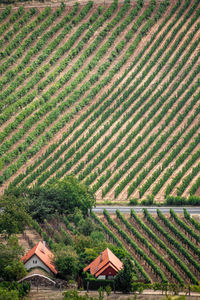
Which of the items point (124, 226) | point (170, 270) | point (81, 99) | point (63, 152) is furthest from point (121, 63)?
point (170, 270)

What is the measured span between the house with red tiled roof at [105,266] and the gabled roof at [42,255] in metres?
4.20

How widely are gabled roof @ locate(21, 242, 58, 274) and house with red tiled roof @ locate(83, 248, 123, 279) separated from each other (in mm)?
4199

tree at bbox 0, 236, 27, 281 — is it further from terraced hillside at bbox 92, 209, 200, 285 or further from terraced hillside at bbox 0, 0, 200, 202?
terraced hillside at bbox 0, 0, 200, 202

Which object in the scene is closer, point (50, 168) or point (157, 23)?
point (50, 168)

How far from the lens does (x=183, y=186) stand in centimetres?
13050

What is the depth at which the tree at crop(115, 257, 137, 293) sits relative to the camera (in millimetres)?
101812

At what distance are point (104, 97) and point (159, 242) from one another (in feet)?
142

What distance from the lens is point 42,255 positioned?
354 ft

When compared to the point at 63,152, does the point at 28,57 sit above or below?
above

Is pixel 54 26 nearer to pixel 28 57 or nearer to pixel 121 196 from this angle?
pixel 28 57

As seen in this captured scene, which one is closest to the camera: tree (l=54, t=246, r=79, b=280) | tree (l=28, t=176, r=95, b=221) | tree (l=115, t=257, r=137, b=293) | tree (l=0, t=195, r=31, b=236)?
tree (l=115, t=257, r=137, b=293)

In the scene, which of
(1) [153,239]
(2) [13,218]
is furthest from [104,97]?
(2) [13,218]

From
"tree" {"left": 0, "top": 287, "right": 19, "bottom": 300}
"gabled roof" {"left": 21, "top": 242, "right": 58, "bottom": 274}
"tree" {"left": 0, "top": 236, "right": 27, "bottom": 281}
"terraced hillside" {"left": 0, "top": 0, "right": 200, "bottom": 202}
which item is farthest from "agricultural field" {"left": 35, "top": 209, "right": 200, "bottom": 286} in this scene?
"tree" {"left": 0, "top": 287, "right": 19, "bottom": 300}

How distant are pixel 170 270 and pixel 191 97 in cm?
4867
